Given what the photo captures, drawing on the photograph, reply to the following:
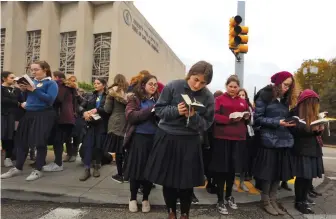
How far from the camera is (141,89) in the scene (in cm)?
390

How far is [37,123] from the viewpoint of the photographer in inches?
189

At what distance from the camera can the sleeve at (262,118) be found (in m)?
3.97

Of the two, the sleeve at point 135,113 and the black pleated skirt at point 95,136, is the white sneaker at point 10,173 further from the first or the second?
the sleeve at point 135,113

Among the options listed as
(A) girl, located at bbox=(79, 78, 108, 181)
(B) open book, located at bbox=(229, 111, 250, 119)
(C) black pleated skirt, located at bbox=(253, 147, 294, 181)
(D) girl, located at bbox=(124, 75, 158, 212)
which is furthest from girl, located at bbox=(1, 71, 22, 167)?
(C) black pleated skirt, located at bbox=(253, 147, 294, 181)

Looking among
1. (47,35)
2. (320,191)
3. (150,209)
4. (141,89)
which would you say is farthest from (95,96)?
(47,35)

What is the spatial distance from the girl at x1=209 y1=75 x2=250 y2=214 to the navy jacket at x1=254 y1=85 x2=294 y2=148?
0.77 ft

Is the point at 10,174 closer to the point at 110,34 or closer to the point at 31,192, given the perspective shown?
the point at 31,192

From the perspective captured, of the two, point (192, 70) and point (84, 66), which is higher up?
point (84, 66)

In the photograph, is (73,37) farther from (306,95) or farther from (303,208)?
(303,208)

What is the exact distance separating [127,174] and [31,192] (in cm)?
169

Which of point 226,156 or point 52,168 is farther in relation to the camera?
point 52,168

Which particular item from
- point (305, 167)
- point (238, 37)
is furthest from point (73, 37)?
point (305, 167)

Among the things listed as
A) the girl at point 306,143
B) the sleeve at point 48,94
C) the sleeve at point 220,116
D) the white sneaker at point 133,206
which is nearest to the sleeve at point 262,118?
the girl at point 306,143

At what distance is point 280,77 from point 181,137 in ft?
6.42
